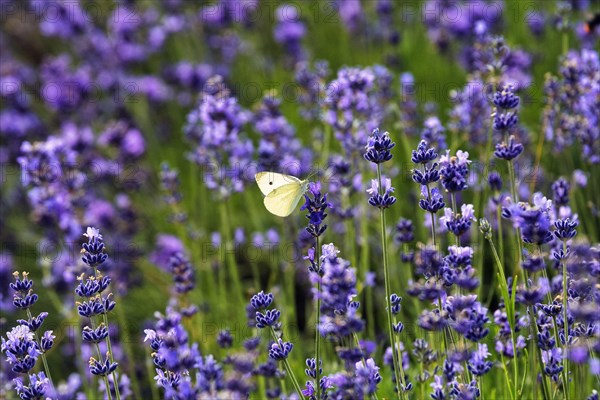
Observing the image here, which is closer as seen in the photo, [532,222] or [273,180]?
[532,222]

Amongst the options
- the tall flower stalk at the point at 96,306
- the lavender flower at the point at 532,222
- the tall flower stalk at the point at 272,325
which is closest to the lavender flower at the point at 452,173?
the lavender flower at the point at 532,222

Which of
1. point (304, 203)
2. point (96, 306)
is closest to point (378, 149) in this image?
point (304, 203)

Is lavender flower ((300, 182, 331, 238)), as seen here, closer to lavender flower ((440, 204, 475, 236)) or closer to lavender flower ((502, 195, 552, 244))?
lavender flower ((440, 204, 475, 236))

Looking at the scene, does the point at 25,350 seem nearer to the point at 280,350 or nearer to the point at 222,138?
the point at 280,350

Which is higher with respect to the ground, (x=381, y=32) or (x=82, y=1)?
(x=82, y=1)

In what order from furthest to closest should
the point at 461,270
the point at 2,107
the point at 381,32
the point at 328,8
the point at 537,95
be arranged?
the point at 328,8, the point at 2,107, the point at 381,32, the point at 537,95, the point at 461,270

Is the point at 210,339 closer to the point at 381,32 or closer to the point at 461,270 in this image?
the point at 461,270

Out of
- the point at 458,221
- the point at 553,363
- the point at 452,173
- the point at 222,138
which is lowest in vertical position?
the point at 553,363

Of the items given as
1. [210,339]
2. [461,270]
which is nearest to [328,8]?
[210,339]
